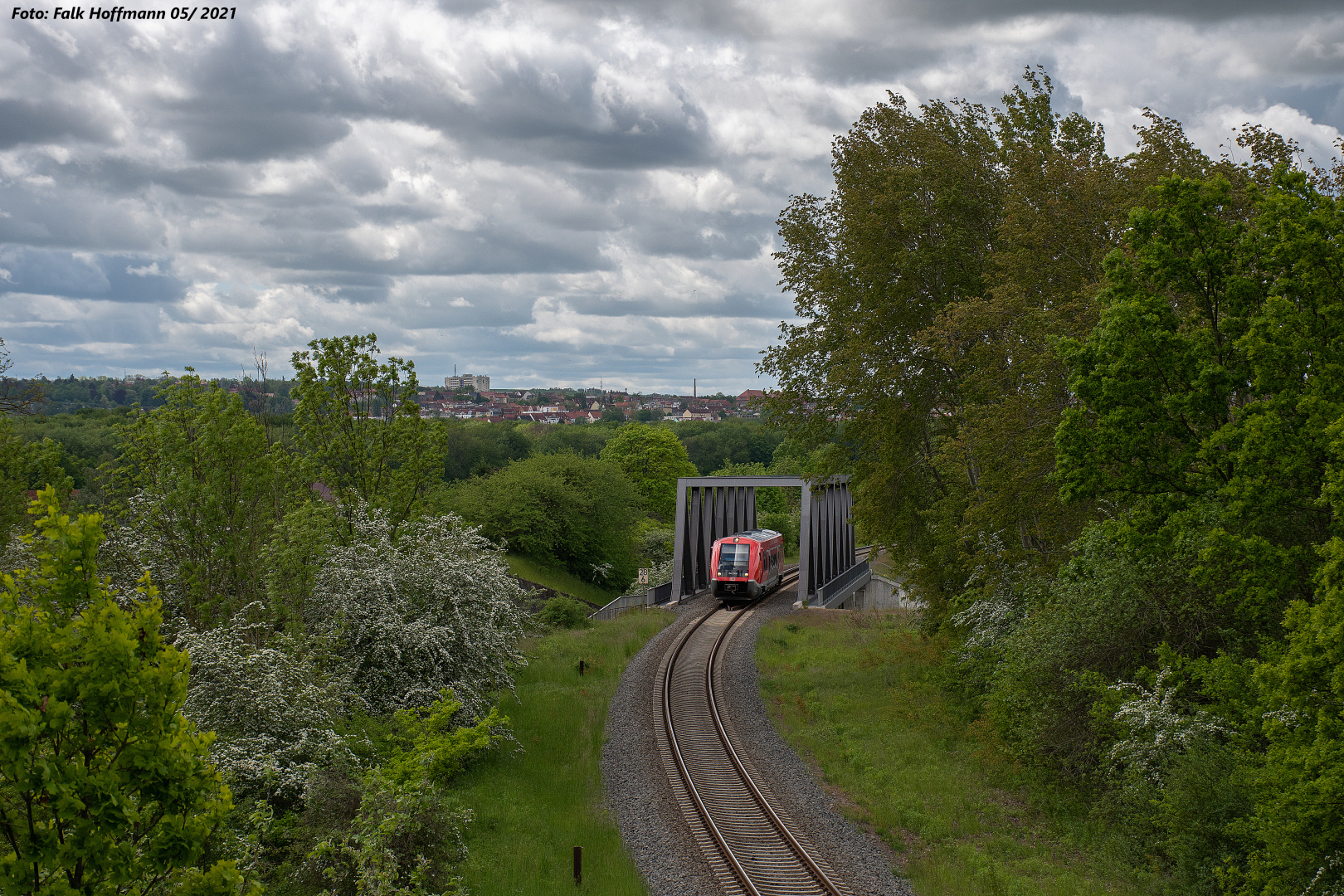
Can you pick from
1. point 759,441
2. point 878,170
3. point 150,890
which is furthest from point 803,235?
point 759,441

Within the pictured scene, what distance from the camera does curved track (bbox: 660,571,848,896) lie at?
40.3 ft

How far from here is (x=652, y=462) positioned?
7875 centimetres

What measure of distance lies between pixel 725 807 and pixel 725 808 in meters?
0.04

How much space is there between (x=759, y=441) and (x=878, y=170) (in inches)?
4075

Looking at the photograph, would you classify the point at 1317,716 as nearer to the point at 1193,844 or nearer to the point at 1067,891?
the point at 1193,844

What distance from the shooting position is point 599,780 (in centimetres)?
1655

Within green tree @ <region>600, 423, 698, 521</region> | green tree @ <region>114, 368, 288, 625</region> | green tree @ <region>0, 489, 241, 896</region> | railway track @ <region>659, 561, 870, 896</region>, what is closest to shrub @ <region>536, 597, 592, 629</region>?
railway track @ <region>659, 561, 870, 896</region>

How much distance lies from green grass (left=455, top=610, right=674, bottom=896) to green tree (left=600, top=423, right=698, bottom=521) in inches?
2051

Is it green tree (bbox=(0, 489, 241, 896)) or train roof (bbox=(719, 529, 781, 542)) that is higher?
green tree (bbox=(0, 489, 241, 896))

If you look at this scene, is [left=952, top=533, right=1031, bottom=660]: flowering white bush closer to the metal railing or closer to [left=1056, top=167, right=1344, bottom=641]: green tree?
[left=1056, top=167, right=1344, bottom=641]: green tree

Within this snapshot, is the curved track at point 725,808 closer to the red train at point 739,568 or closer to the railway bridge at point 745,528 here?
the red train at point 739,568

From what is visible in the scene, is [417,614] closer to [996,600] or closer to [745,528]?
[996,600]

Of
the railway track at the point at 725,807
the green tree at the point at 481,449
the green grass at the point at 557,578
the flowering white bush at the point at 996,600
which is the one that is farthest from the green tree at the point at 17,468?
the green tree at the point at 481,449

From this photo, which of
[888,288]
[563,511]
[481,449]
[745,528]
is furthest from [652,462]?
[888,288]
